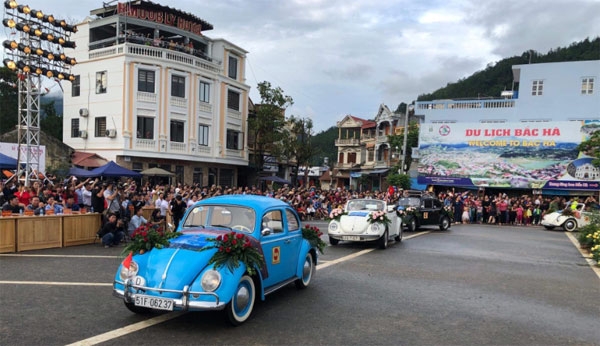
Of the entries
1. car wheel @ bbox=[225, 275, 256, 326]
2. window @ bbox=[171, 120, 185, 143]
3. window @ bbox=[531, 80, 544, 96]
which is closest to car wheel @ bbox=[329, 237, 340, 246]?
car wheel @ bbox=[225, 275, 256, 326]

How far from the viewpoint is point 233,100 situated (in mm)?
37031

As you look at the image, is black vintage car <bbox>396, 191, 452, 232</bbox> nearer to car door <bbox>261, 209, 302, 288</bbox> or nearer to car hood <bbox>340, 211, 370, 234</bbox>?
car hood <bbox>340, 211, 370, 234</bbox>

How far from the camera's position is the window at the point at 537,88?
3734 centimetres

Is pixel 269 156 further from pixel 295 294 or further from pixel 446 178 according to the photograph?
pixel 295 294

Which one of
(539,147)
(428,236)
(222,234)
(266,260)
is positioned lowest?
(428,236)

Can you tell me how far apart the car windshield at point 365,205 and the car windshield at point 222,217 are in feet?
26.6

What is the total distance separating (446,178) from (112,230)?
99.6 ft

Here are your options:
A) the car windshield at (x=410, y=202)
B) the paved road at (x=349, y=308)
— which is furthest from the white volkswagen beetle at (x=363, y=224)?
the car windshield at (x=410, y=202)

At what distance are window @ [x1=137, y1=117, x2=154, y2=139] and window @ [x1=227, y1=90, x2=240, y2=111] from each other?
24.8ft

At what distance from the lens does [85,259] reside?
34.1ft

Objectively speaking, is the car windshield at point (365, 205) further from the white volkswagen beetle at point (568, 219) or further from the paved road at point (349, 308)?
the white volkswagen beetle at point (568, 219)

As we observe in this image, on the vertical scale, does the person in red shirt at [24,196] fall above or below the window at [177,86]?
below

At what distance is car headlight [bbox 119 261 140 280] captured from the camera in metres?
5.79

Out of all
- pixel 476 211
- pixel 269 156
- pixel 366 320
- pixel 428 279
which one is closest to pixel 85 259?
pixel 366 320
